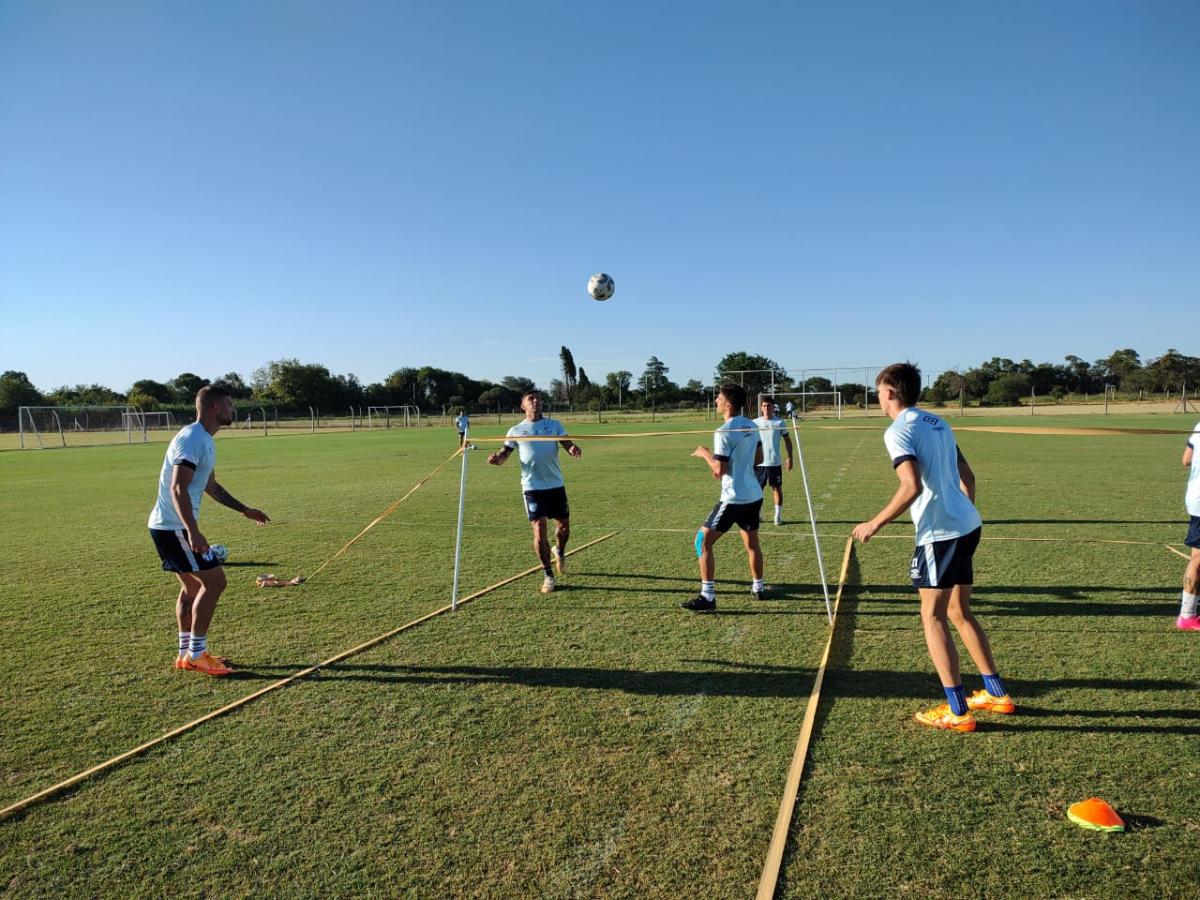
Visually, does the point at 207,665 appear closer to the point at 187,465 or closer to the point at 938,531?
the point at 187,465

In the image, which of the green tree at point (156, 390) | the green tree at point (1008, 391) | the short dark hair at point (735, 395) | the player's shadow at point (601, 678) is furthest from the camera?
the green tree at point (156, 390)

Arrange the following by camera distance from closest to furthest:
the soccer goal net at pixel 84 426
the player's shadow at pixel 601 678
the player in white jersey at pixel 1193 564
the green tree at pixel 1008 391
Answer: the player's shadow at pixel 601 678 < the player in white jersey at pixel 1193 564 < the soccer goal net at pixel 84 426 < the green tree at pixel 1008 391

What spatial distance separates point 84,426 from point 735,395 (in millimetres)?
52471

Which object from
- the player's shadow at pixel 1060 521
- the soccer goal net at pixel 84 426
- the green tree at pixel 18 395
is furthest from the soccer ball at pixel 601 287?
the green tree at pixel 18 395

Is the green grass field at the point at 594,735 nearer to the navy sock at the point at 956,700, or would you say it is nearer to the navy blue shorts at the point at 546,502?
the navy sock at the point at 956,700

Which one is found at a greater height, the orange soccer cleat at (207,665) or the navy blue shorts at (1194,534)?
the navy blue shorts at (1194,534)

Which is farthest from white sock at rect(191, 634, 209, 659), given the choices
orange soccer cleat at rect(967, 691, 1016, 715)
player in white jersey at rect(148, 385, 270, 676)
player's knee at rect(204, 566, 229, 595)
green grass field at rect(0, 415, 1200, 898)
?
orange soccer cleat at rect(967, 691, 1016, 715)

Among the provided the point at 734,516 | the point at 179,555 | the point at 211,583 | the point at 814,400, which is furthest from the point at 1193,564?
the point at 814,400

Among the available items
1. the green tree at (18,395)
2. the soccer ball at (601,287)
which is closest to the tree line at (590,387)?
the green tree at (18,395)

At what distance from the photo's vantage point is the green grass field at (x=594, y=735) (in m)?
2.95

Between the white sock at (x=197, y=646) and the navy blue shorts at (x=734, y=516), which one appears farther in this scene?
the navy blue shorts at (x=734, y=516)

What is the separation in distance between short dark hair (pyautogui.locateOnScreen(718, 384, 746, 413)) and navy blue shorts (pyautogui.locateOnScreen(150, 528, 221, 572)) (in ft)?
14.1

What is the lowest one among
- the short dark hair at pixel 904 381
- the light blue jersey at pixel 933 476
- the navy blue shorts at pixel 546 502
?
the navy blue shorts at pixel 546 502

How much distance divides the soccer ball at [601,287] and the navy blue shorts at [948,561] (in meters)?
19.9
